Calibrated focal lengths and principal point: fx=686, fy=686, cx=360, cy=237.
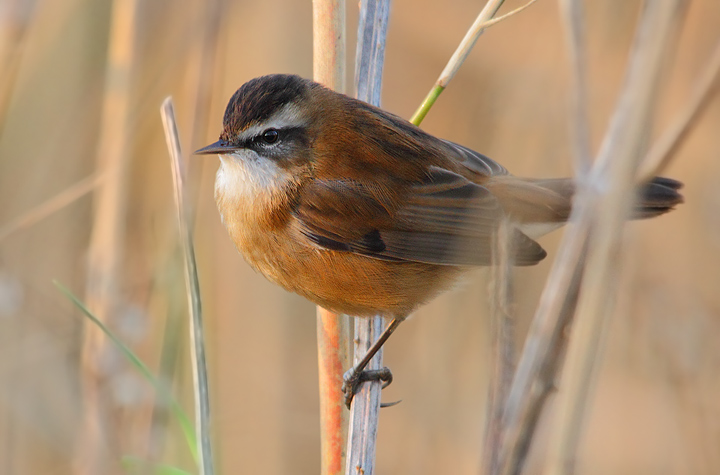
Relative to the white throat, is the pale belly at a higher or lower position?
lower

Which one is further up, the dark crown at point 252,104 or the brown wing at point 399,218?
the dark crown at point 252,104

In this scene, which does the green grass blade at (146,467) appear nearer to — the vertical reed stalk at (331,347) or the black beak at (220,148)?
the vertical reed stalk at (331,347)

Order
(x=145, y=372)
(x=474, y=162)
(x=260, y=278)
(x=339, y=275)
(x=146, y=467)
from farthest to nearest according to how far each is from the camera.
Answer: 1. (x=260, y=278)
2. (x=474, y=162)
3. (x=339, y=275)
4. (x=146, y=467)
5. (x=145, y=372)

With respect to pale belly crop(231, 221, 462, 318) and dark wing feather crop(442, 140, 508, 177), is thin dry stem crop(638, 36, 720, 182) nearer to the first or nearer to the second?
pale belly crop(231, 221, 462, 318)

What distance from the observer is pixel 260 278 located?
4062 mm

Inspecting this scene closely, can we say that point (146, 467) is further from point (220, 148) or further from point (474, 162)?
point (474, 162)

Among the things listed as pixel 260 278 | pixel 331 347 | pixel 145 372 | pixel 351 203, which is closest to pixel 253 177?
pixel 351 203

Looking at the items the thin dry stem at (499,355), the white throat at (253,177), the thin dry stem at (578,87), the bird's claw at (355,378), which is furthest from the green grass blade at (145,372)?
the thin dry stem at (578,87)

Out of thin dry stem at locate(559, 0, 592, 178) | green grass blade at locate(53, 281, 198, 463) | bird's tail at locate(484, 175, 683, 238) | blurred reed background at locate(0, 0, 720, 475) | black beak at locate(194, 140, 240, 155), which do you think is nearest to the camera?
thin dry stem at locate(559, 0, 592, 178)

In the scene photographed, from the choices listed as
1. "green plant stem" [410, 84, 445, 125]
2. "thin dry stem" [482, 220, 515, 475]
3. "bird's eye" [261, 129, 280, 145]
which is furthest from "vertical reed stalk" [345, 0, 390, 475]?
"thin dry stem" [482, 220, 515, 475]

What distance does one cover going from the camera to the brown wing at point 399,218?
2.71 m

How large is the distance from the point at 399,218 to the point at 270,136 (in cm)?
61

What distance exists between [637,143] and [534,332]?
43cm

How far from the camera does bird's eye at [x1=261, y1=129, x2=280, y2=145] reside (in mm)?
2668
